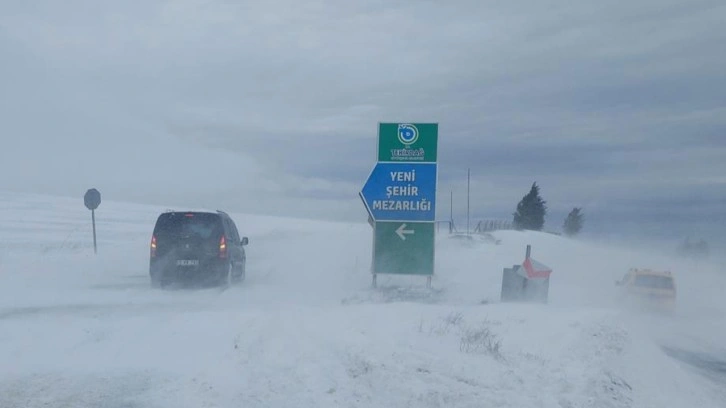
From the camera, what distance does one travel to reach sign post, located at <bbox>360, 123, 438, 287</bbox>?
72.0ft

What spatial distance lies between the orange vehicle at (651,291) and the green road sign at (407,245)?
29.5ft

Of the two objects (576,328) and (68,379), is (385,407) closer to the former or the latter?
(68,379)

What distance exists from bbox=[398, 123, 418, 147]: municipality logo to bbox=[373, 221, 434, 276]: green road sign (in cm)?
208

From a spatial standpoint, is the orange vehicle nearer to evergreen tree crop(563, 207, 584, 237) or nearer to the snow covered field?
the snow covered field

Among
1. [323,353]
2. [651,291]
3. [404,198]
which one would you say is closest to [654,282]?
[651,291]

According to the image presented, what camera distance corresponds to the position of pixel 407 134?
21922 millimetres

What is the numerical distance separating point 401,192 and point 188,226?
19.5 ft

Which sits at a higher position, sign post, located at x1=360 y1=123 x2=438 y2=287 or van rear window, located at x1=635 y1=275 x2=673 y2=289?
sign post, located at x1=360 y1=123 x2=438 y2=287

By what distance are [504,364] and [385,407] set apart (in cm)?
229

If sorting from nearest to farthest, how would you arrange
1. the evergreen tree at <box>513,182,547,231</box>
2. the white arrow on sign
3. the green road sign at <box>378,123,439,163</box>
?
1. the green road sign at <box>378,123,439,163</box>
2. the white arrow on sign
3. the evergreen tree at <box>513,182,547,231</box>

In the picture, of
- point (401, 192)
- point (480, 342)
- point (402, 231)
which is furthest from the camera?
point (402, 231)

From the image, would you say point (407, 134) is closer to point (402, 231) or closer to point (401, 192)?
point (401, 192)

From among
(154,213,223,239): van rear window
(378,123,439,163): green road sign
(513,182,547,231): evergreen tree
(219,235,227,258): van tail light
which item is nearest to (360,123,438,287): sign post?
(378,123,439,163): green road sign

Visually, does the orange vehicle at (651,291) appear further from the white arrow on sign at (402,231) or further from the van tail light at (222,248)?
the van tail light at (222,248)
